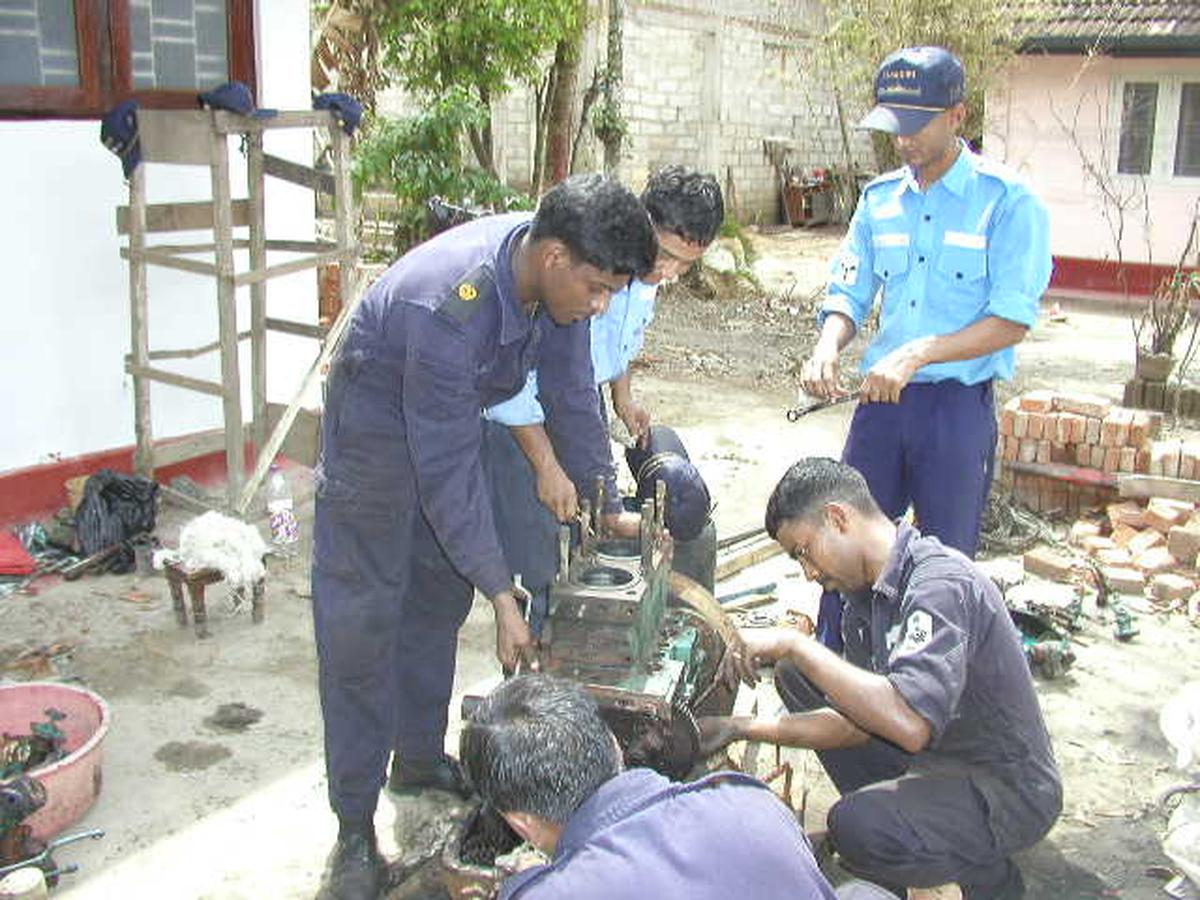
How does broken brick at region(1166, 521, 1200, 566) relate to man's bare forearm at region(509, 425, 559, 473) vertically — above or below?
below

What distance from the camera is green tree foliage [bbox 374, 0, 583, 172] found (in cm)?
1036

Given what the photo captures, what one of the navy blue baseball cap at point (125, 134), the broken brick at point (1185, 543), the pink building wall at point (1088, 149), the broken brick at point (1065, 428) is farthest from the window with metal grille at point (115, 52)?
the pink building wall at point (1088, 149)

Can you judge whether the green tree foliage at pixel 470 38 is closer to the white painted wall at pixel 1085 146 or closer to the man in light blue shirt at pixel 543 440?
the white painted wall at pixel 1085 146

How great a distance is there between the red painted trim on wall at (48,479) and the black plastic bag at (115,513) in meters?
0.27

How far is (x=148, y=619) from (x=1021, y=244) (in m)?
3.79

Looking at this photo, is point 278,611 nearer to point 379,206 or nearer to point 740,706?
point 740,706

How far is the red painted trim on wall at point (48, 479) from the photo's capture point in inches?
230

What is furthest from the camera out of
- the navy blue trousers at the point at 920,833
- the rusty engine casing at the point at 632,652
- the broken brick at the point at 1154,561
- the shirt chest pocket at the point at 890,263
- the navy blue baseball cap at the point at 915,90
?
the broken brick at the point at 1154,561

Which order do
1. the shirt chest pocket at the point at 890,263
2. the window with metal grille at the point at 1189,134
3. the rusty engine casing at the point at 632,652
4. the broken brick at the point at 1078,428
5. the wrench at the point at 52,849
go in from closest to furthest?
the rusty engine casing at the point at 632,652 < the wrench at the point at 52,849 < the shirt chest pocket at the point at 890,263 < the broken brick at the point at 1078,428 < the window with metal grille at the point at 1189,134

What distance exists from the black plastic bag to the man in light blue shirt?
2.68m

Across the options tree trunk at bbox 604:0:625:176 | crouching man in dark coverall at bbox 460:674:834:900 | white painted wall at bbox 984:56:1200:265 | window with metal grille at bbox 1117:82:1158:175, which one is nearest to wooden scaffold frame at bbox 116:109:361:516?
crouching man in dark coverall at bbox 460:674:834:900

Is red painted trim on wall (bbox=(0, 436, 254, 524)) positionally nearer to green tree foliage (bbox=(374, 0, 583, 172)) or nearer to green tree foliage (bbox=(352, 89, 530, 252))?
green tree foliage (bbox=(352, 89, 530, 252))

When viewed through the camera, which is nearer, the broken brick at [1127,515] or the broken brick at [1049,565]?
the broken brick at [1049,565]

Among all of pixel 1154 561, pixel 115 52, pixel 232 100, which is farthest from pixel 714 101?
pixel 1154 561
